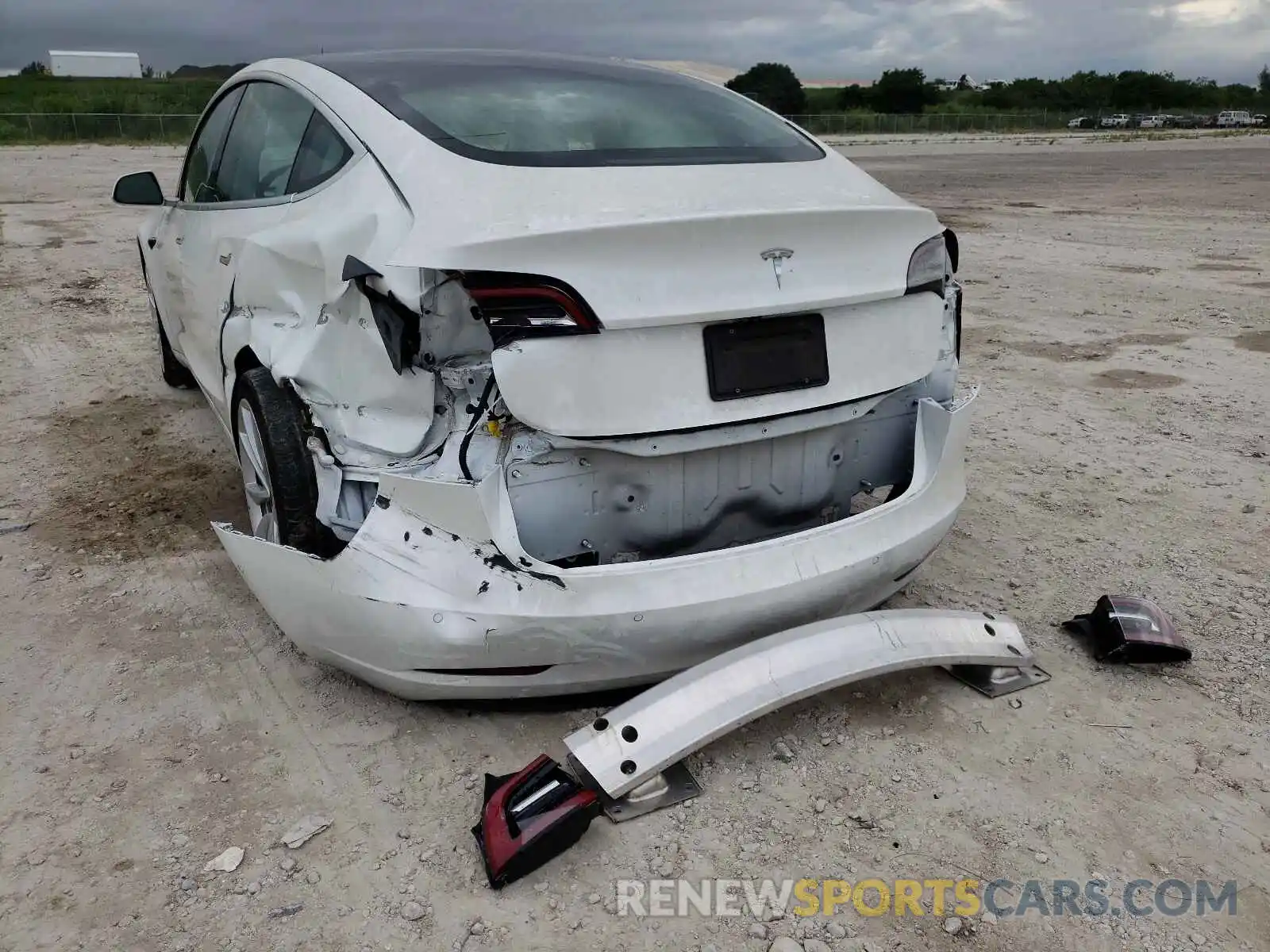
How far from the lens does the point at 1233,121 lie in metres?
56.8

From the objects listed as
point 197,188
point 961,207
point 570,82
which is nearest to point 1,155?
point 961,207

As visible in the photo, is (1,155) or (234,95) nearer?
(234,95)

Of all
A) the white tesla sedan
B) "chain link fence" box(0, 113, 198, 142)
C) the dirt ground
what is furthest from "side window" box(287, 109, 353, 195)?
"chain link fence" box(0, 113, 198, 142)

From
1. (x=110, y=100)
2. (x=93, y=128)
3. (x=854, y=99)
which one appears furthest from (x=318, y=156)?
(x=854, y=99)

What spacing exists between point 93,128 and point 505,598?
3412 centimetres

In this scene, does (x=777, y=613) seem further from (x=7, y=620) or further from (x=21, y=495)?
(x=21, y=495)

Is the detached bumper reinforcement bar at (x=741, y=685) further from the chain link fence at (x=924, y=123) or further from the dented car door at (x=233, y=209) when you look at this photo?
the chain link fence at (x=924, y=123)

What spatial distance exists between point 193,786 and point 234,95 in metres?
2.83

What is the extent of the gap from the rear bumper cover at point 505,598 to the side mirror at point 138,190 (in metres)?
2.32

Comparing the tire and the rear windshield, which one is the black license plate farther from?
the tire

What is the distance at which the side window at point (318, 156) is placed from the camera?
2785 mm

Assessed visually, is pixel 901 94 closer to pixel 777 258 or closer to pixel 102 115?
pixel 102 115

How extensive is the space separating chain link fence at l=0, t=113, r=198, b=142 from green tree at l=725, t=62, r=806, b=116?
1501 inches

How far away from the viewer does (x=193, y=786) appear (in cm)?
236
